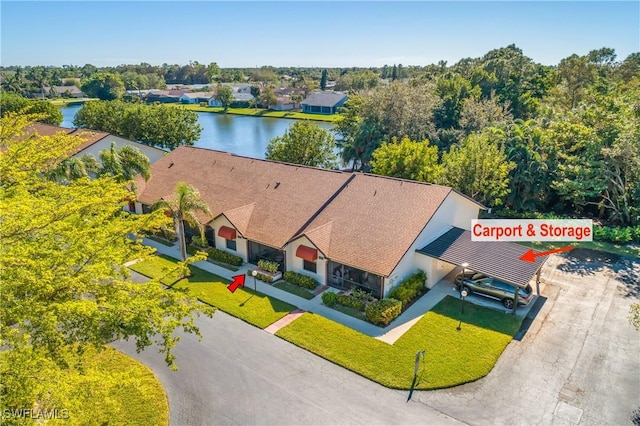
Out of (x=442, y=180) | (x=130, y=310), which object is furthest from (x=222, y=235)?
(x=442, y=180)

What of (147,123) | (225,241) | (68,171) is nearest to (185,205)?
(225,241)

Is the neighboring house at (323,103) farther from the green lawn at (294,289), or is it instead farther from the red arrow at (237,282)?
the red arrow at (237,282)

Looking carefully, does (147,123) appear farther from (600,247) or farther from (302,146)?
(600,247)

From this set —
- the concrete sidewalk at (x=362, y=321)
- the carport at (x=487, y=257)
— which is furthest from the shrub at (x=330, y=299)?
the carport at (x=487, y=257)

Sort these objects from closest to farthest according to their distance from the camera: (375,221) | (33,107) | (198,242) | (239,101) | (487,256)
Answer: (487,256) < (375,221) < (198,242) < (33,107) < (239,101)

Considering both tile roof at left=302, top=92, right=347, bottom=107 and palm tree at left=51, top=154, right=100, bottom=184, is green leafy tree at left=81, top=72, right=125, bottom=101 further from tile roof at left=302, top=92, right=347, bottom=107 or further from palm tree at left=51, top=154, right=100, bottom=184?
palm tree at left=51, top=154, right=100, bottom=184
